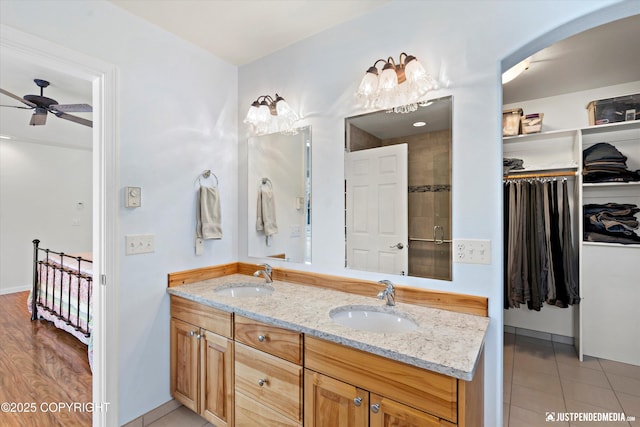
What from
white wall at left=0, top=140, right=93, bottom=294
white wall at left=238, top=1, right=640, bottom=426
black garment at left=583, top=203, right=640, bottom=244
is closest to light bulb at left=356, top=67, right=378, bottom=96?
white wall at left=238, top=1, right=640, bottom=426

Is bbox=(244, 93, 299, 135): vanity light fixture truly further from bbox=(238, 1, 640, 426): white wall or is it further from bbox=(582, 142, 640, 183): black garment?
bbox=(582, 142, 640, 183): black garment

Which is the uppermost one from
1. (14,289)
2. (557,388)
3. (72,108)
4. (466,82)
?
(72,108)

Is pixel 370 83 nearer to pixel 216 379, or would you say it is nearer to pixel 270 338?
pixel 270 338

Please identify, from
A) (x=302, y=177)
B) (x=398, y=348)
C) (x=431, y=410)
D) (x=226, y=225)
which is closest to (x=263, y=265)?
(x=226, y=225)

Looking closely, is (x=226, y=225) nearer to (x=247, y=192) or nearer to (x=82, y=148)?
(x=247, y=192)

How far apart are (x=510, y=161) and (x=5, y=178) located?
6.66m

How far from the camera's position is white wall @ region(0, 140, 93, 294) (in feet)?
14.4

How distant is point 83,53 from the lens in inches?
60.4

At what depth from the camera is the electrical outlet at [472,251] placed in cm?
138

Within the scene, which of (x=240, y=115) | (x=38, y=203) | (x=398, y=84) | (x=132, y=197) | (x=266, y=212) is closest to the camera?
(x=398, y=84)

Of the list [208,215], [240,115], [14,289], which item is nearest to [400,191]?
[208,215]

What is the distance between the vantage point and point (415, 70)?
4.96ft

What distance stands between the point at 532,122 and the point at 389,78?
201cm

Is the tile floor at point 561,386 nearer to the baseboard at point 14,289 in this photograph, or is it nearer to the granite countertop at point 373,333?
the granite countertop at point 373,333
